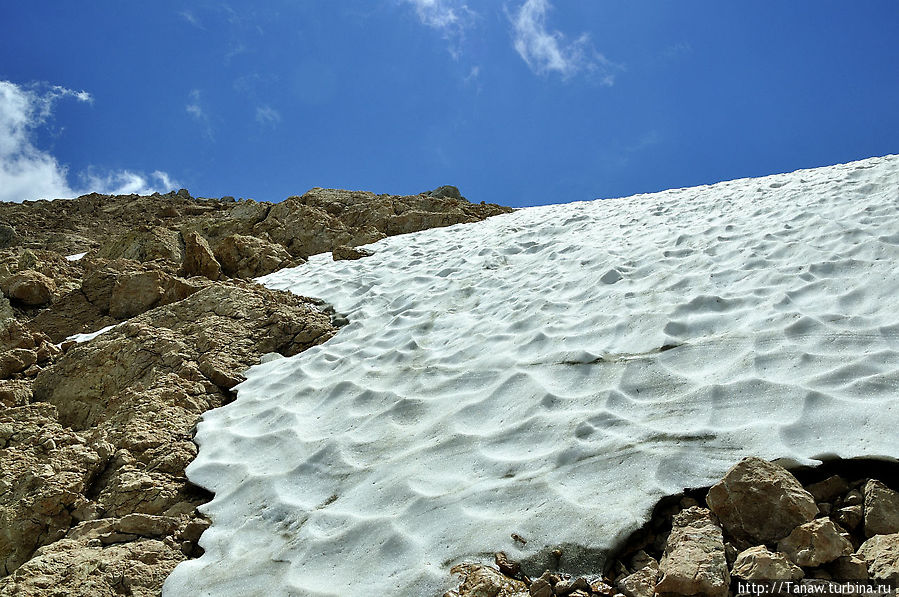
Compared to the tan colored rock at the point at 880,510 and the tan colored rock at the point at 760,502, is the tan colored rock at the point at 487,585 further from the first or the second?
the tan colored rock at the point at 880,510

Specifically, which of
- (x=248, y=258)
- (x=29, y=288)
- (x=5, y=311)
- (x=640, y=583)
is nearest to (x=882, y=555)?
(x=640, y=583)

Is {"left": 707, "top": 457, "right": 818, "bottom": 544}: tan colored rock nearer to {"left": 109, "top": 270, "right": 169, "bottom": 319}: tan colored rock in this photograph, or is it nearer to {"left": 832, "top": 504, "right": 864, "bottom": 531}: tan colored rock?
{"left": 832, "top": 504, "right": 864, "bottom": 531}: tan colored rock

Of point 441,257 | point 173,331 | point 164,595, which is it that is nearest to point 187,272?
point 173,331

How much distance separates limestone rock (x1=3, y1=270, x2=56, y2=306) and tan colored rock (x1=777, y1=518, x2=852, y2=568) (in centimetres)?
850

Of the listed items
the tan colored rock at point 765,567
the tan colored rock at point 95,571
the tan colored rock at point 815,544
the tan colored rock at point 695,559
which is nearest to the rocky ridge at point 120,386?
the tan colored rock at point 95,571

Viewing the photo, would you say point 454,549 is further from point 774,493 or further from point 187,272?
point 187,272

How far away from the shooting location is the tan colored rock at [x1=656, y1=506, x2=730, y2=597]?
2.17 m

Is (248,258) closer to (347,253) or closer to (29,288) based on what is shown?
(347,253)

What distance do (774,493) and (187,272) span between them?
885 centimetres

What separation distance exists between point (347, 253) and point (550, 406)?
7.27 m

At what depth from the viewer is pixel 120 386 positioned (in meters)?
5.35

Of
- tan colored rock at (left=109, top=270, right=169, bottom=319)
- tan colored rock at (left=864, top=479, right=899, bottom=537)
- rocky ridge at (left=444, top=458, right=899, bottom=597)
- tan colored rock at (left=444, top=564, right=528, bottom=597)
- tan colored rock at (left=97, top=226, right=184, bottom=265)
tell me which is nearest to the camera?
rocky ridge at (left=444, top=458, right=899, bottom=597)

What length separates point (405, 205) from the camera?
1399 centimetres

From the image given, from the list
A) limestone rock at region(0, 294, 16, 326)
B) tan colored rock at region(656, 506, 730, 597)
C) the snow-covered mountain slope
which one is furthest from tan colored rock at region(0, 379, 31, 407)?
tan colored rock at region(656, 506, 730, 597)
